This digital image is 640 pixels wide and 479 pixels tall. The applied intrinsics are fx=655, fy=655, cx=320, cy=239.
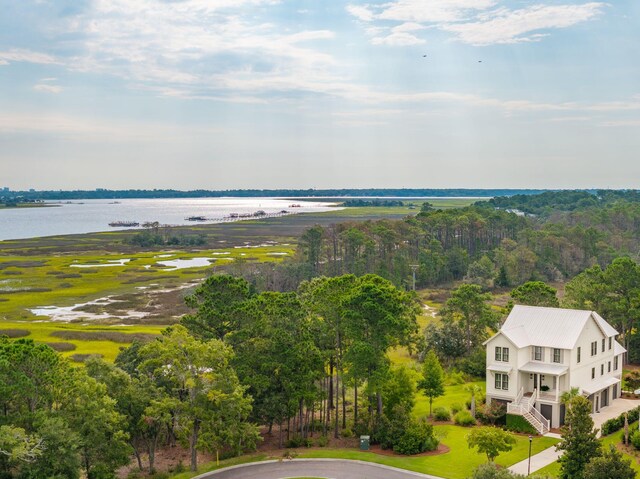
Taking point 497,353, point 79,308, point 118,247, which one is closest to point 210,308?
point 497,353

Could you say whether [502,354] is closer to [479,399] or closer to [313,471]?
[479,399]

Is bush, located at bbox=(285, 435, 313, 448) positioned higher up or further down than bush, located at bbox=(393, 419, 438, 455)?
further down

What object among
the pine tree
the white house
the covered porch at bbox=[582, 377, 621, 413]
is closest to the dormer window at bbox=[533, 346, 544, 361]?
the white house

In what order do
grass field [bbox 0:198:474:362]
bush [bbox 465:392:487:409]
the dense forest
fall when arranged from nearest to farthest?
the dense forest, bush [bbox 465:392:487:409], grass field [bbox 0:198:474:362]

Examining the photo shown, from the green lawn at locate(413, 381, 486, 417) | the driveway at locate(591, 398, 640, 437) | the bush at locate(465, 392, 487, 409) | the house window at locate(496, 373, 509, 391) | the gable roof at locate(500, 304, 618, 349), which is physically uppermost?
the gable roof at locate(500, 304, 618, 349)

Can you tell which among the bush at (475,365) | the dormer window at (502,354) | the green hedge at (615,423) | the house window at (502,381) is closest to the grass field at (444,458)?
the green hedge at (615,423)

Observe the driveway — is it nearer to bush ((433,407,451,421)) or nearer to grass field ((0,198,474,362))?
bush ((433,407,451,421))

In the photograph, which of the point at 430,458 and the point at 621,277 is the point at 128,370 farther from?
the point at 621,277
